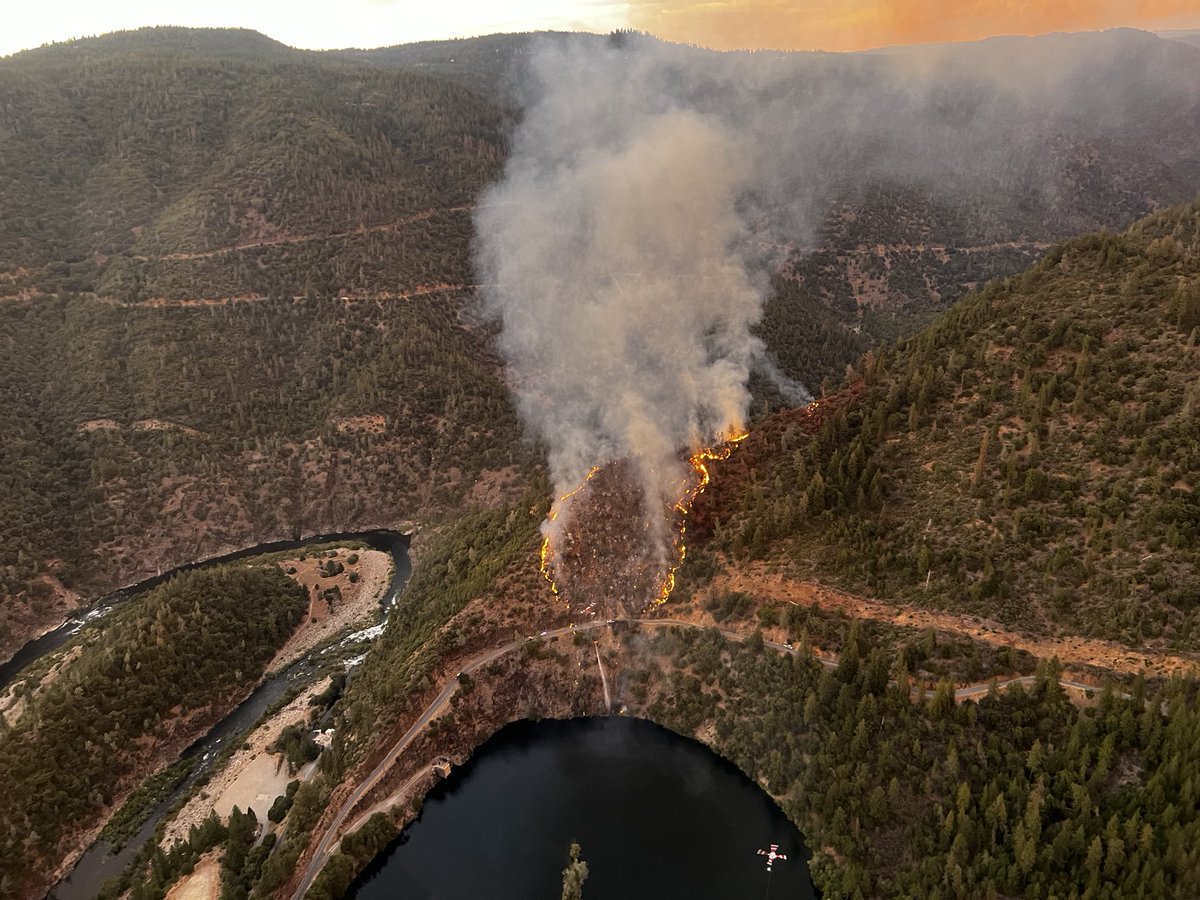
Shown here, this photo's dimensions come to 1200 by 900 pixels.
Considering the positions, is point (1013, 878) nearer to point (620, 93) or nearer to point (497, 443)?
point (497, 443)

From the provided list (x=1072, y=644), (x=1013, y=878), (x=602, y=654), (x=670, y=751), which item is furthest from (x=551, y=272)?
(x=1013, y=878)

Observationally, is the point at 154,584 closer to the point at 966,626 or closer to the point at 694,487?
the point at 694,487

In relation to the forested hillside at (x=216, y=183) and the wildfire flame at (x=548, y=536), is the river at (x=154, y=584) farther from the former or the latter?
the forested hillside at (x=216, y=183)

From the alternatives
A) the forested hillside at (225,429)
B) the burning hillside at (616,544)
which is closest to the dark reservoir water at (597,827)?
the burning hillside at (616,544)

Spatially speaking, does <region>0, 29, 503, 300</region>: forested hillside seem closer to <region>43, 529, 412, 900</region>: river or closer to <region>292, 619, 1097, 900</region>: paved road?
<region>43, 529, 412, 900</region>: river

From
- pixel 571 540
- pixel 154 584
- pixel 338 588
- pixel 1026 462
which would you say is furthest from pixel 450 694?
pixel 154 584

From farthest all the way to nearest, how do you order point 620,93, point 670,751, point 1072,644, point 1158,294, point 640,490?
point 620,93
point 640,490
point 1158,294
point 670,751
point 1072,644
